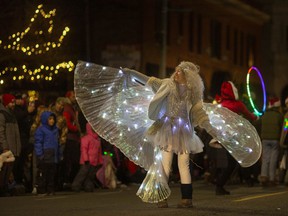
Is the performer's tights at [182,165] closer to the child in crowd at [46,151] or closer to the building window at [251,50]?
the child in crowd at [46,151]

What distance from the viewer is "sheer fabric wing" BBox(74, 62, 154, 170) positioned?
13.7m

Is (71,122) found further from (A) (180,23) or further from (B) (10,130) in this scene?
(A) (180,23)

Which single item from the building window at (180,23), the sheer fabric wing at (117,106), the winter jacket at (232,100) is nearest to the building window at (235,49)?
the building window at (180,23)

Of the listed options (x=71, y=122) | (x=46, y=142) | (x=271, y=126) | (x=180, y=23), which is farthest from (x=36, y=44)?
(x=180, y=23)

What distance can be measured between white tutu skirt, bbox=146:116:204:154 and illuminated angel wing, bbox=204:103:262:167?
565 millimetres

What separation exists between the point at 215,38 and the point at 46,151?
32.7 m

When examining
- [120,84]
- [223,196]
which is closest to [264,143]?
[223,196]

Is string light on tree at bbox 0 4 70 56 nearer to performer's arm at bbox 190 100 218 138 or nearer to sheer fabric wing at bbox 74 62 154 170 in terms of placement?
sheer fabric wing at bbox 74 62 154 170

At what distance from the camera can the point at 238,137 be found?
13594 mm

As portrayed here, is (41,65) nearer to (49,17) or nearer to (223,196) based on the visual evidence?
(49,17)

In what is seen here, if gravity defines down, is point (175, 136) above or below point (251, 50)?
below

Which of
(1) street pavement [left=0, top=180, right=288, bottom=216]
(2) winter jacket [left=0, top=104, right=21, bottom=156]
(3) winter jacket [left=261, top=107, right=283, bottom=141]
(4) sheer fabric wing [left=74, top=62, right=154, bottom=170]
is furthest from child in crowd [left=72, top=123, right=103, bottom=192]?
(4) sheer fabric wing [left=74, top=62, right=154, bottom=170]

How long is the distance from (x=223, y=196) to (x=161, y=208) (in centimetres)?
326

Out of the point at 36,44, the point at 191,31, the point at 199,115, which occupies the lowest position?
the point at 199,115
